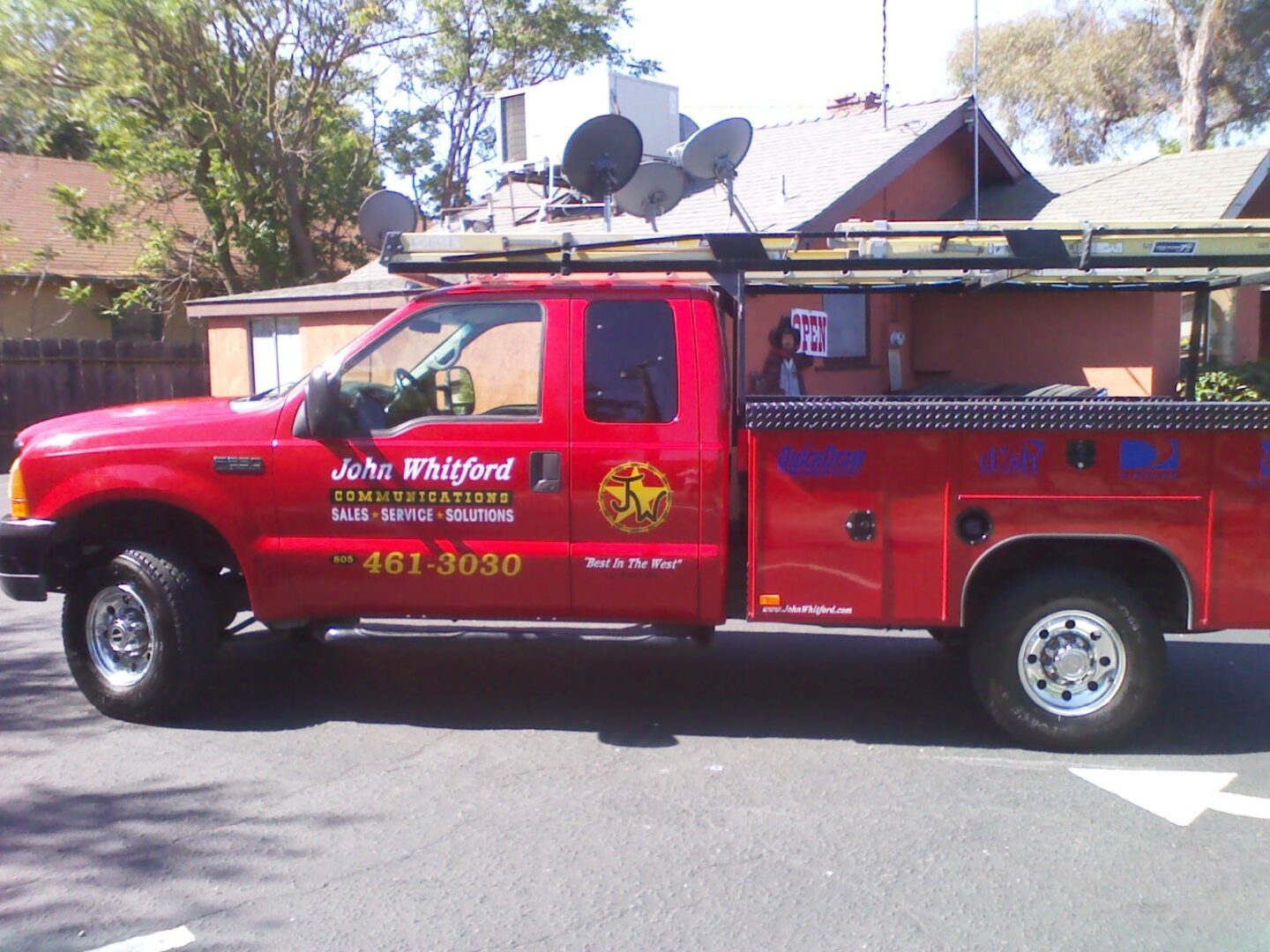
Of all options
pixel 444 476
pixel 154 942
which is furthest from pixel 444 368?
pixel 154 942

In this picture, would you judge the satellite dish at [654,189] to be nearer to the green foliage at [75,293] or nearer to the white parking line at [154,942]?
the white parking line at [154,942]

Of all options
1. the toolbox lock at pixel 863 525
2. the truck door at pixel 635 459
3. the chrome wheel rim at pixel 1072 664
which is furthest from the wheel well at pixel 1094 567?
the truck door at pixel 635 459

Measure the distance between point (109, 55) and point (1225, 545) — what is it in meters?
18.2

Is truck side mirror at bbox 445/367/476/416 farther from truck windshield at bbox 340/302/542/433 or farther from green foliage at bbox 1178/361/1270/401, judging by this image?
green foliage at bbox 1178/361/1270/401

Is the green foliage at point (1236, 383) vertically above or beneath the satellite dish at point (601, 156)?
beneath

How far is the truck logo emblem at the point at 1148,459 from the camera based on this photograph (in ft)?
17.4

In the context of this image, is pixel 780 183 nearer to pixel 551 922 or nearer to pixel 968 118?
pixel 968 118

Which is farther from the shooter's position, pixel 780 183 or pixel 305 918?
pixel 780 183

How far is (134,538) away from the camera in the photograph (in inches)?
238

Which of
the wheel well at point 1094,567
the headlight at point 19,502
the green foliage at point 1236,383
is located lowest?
the wheel well at point 1094,567

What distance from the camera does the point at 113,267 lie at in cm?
2286

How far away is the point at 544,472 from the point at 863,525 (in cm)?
144

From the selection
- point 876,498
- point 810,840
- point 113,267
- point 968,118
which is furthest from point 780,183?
point 113,267

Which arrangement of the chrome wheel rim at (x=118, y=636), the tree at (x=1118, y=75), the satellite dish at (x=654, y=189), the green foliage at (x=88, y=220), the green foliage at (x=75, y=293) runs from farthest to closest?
the tree at (x=1118, y=75) → the green foliage at (x=75, y=293) → the green foliage at (x=88, y=220) → the satellite dish at (x=654, y=189) → the chrome wheel rim at (x=118, y=636)
